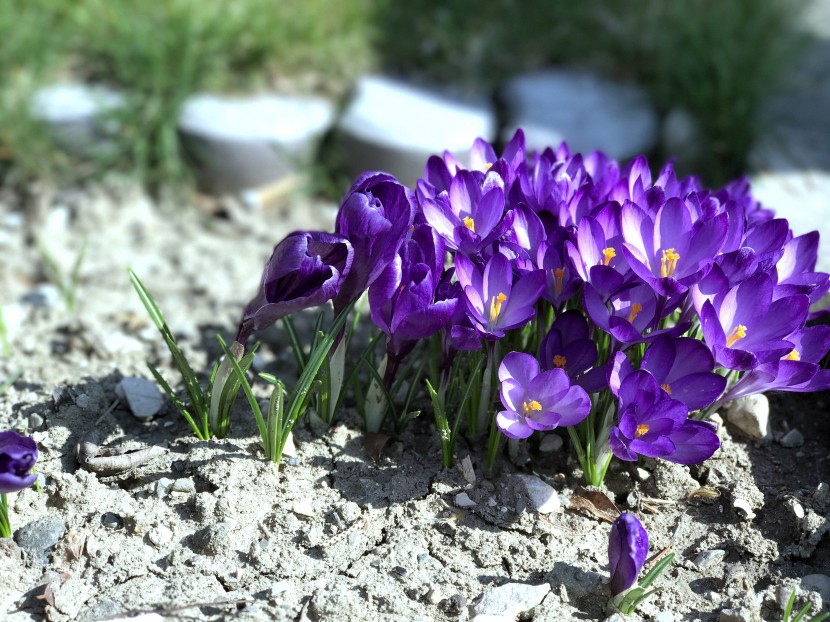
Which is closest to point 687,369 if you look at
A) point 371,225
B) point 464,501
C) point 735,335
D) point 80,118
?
point 735,335

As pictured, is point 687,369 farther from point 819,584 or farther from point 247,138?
point 247,138

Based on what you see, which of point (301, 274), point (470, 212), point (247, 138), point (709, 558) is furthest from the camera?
point (247, 138)

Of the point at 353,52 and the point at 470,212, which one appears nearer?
the point at 470,212

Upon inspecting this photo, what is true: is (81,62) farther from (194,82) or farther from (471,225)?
(471,225)

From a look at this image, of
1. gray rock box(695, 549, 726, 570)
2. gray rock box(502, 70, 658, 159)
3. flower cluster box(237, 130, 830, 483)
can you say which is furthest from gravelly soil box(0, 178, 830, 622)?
gray rock box(502, 70, 658, 159)

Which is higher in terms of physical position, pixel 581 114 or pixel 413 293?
pixel 413 293

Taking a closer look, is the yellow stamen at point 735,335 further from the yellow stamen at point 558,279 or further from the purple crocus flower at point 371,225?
the purple crocus flower at point 371,225

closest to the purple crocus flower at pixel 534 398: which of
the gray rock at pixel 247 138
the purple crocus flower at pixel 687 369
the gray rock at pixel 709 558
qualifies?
the purple crocus flower at pixel 687 369
